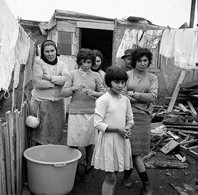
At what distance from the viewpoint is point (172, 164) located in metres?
4.49

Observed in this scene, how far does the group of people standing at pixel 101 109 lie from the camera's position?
107 inches

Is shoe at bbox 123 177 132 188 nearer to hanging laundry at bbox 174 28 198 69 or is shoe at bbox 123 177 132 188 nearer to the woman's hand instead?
the woman's hand

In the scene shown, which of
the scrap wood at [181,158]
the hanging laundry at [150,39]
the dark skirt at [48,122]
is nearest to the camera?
the dark skirt at [48,122]

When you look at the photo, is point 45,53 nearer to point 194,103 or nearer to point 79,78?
point 79,78

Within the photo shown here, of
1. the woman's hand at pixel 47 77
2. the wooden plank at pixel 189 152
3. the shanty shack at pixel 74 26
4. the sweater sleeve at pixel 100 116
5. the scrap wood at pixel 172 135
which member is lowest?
the wooden plank at pixel 189 152

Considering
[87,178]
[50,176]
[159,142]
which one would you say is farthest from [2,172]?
[159,142]

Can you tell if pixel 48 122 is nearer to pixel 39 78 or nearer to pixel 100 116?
pixel 39 78

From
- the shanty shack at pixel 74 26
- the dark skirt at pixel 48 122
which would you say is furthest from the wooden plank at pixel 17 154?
the shanty shack at pixel 74 26

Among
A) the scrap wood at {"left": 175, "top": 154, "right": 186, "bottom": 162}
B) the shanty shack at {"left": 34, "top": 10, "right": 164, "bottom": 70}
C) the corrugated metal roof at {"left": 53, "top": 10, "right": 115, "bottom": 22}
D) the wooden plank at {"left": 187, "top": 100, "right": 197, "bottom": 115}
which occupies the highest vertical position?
the corrugated metal roof at {"left": 53, "top": 10, "right": 115, "bottom": 22}

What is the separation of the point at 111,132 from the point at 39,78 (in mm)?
1460

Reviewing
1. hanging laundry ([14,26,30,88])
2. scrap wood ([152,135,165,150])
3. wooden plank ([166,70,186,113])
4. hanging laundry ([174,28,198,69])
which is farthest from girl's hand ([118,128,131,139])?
wooden plank ([166,70,186,113])

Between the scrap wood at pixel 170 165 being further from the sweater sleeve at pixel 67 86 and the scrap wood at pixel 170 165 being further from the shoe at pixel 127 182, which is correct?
the sweater sleeve at pixel 67 86

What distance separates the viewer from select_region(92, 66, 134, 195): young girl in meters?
2.68

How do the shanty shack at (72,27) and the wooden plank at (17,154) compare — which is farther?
the shanty shack at (72,27)
